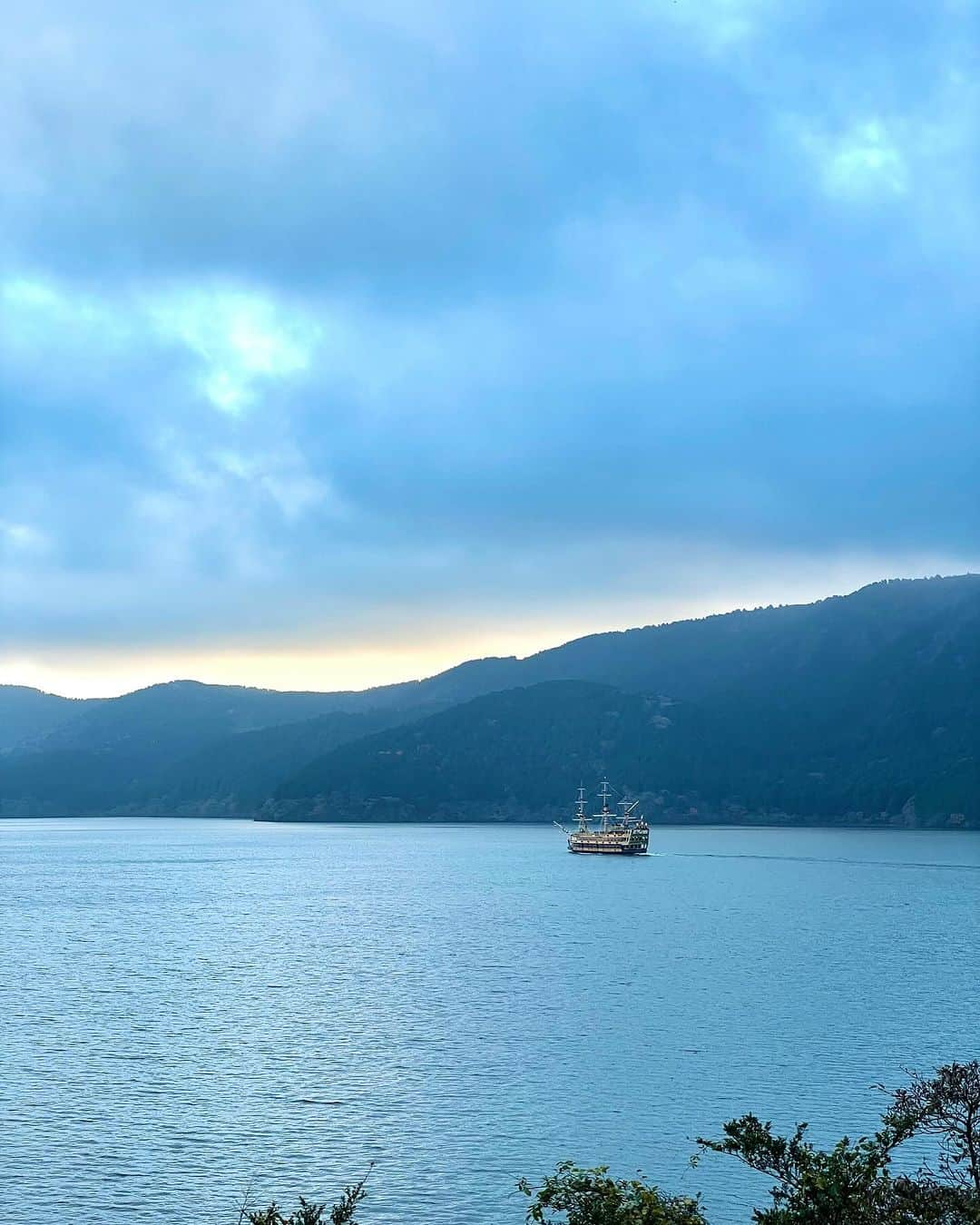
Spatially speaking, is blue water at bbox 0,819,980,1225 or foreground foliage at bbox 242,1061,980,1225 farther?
blue water at bbox 0,819,980,1225

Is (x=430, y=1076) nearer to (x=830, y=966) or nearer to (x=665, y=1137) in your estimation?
(x=665, y=1137)

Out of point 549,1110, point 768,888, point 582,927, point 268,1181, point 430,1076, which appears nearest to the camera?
point 268,1181

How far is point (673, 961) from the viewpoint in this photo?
97.9 meters

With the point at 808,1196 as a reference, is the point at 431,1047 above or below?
below

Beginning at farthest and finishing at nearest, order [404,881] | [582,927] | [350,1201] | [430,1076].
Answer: [404,881] → [582,927] → [430,1076] → [350,1201]

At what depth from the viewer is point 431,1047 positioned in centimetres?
6375

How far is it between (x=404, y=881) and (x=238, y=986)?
345 ft

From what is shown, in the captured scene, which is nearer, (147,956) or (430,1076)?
(430,1076)

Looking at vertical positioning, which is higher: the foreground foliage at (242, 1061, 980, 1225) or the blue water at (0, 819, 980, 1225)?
the foreground foliage at (242, 1061, 980, 1225)

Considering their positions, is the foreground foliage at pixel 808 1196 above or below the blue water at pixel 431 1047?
above

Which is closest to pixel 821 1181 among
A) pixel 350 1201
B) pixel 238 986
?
pixel 350 1201

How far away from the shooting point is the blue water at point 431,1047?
43.8 meters

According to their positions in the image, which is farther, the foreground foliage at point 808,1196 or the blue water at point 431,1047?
the blue water at point 431,1047

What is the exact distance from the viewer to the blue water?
4384 centimetres
